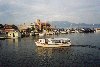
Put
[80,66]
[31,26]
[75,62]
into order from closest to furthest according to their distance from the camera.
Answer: [80,66], [75,62], [31,26]

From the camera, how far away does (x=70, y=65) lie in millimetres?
48375

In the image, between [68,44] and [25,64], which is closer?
[25,64]

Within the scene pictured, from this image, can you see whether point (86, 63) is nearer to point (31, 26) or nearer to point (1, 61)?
point (1, 61)

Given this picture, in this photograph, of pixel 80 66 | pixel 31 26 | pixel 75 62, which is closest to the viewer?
pixel 80 66

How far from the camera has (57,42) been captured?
82.3 meters

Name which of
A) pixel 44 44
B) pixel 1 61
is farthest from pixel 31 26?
pixel 1 61

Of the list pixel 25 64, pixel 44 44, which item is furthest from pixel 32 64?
pixel 44 44

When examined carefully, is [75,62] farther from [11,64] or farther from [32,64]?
[11,64]

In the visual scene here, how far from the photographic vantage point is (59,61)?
53.0 metres

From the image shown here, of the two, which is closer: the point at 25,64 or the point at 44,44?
the point at 25,64

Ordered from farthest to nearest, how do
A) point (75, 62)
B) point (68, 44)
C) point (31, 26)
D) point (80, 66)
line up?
point (31, 26) → point (68, 44) → point (75, 62) → point (80, 66)

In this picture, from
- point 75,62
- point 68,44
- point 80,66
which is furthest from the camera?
point 68,44

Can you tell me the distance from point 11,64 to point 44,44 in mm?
32675

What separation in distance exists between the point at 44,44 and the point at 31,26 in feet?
355
